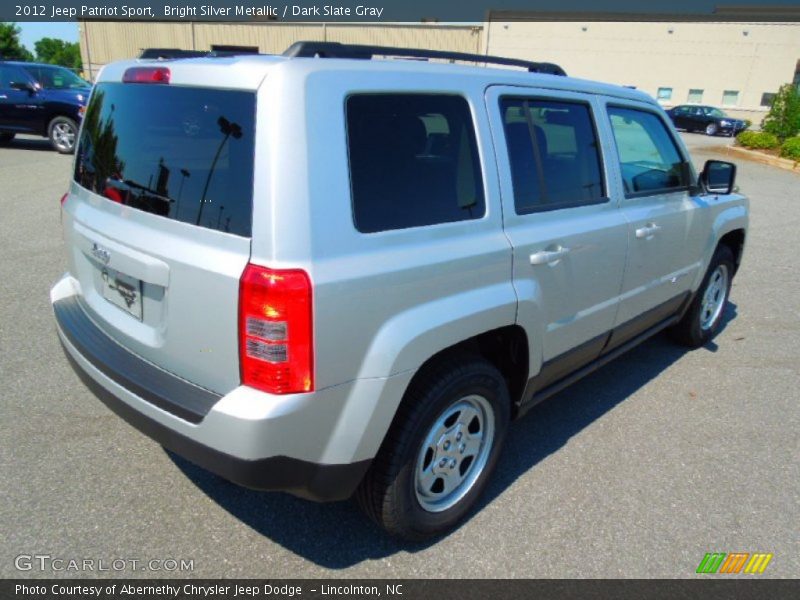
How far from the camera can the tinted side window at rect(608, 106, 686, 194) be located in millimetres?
3334

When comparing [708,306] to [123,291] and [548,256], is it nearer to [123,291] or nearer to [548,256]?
[548,256]

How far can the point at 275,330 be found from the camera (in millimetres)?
1806

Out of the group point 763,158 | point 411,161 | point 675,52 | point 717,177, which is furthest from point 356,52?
point 675,52

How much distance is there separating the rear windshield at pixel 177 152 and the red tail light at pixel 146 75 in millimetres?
23

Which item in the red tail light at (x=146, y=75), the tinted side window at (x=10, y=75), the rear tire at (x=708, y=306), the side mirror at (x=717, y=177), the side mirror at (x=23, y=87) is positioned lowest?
the rear tire at (x=708, y=306)

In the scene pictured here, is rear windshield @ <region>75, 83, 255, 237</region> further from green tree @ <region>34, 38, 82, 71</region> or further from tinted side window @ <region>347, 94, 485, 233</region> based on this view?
green tree @ <region>34, 38, 82, 71</region>

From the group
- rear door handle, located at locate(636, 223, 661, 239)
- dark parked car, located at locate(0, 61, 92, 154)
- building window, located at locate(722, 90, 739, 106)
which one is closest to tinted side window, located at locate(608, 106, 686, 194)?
rear door handle, located at locate(636, 223, 661, 239)

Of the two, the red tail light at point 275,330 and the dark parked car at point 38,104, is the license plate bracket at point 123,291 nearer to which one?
the red tail light at point 275,330

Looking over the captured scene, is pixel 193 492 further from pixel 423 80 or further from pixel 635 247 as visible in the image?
pixel 635 247

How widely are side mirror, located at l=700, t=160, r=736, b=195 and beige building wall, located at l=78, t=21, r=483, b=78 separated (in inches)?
1595

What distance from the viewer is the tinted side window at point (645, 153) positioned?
3334 millimetres

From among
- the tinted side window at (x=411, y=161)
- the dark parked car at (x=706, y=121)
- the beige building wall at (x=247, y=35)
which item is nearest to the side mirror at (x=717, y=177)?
the tinted side window at (x=411, y=161)

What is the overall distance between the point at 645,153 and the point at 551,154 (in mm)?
1200

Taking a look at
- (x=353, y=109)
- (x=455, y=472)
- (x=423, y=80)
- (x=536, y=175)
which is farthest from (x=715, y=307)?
(x=353, y=109)
